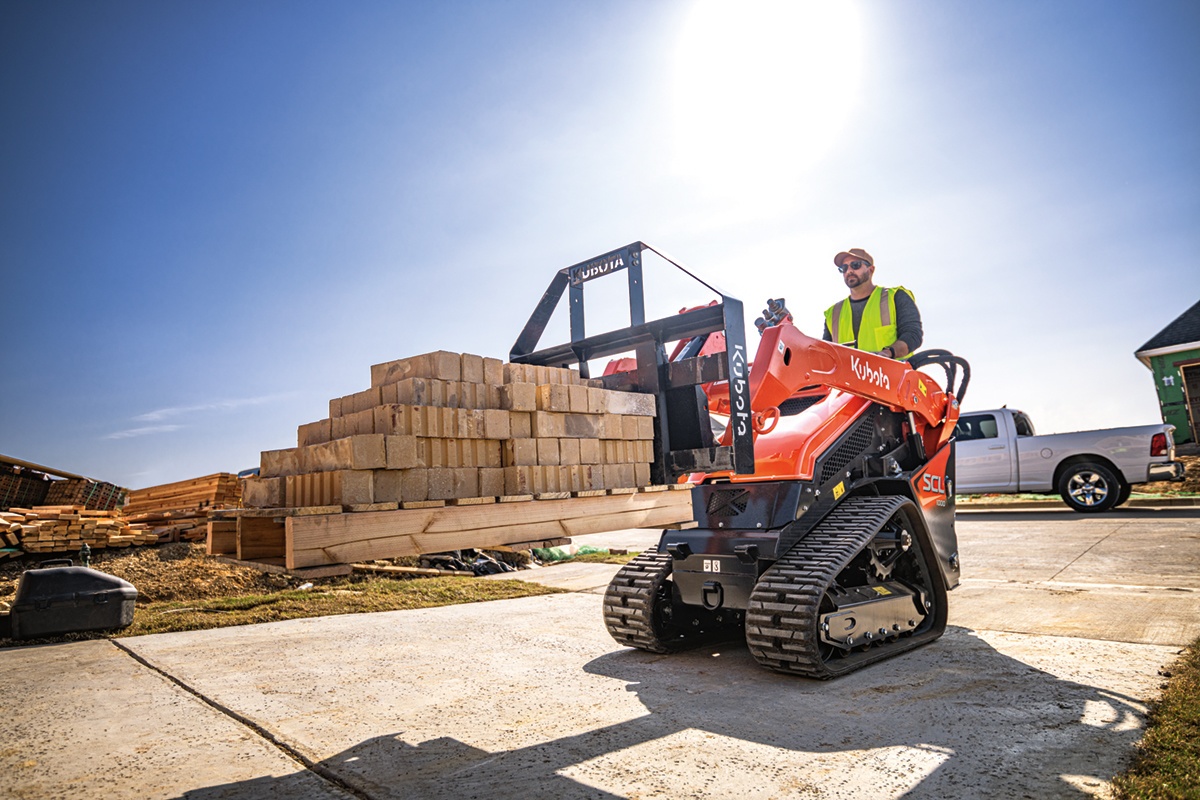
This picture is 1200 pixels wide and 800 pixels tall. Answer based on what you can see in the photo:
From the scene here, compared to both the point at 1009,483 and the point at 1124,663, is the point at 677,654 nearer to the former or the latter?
the point at 1124,663

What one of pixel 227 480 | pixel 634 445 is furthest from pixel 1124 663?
pixel 227 480

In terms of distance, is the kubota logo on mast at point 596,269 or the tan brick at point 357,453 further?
the kubota logo on mast at point 596,269

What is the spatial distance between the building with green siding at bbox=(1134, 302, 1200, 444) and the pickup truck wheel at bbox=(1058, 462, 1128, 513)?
346 inches

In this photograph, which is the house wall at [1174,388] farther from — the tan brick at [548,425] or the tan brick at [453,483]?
the tan brick at [453,483]

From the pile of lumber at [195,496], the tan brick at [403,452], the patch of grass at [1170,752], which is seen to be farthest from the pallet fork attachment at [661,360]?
the pile of lumber at [195,496]

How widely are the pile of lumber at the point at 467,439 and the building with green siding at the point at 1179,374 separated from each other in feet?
71.5

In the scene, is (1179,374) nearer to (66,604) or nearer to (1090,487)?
(1090,487)

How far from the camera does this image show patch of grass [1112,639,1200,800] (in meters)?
2.82

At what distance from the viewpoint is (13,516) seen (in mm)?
12289

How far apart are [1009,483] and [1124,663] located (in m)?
10.8

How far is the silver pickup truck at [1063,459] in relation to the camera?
43.2ft

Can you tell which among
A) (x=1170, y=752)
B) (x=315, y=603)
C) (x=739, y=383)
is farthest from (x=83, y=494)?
(x=1170, y=752)

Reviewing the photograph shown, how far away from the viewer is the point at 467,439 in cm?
396

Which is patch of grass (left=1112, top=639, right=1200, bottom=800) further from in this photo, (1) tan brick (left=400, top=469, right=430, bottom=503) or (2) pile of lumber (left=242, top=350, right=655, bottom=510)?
(1) tan brick (left=400, top=469, right=430, bottom=503)
